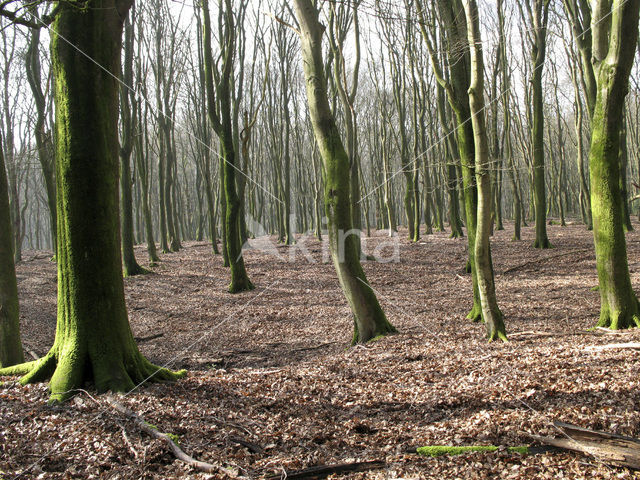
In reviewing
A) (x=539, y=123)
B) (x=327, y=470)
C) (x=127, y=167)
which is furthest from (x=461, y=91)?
(x=127, y=167)

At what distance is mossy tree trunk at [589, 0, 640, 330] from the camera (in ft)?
16.3

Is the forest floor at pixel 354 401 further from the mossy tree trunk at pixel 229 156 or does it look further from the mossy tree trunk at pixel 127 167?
the mossy tree trunk at pixel 127 167

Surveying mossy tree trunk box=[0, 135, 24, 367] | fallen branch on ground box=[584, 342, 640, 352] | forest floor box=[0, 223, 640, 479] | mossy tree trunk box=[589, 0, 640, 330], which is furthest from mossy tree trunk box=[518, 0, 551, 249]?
mossy tree trunk box=[0, 135, 24, 367]

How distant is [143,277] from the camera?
12672 mm

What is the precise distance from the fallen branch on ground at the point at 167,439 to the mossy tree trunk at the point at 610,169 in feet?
15.1

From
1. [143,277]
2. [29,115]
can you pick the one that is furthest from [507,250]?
[29,115]

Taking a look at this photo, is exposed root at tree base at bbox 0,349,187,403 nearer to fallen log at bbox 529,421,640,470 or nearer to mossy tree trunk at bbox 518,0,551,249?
fallen log at bbox 529,421,640,470

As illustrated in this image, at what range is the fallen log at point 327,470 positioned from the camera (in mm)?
2635

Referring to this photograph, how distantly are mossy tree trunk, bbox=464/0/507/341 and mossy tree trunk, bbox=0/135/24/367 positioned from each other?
510 centimetres

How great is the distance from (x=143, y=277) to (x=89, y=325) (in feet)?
30.5

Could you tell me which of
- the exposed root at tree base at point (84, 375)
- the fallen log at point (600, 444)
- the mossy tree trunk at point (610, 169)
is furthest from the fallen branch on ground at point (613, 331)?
the exposed root at tree base at point (84, 375)

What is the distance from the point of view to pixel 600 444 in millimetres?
2541

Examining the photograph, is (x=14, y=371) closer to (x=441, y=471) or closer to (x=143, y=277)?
(x=441, y=471)

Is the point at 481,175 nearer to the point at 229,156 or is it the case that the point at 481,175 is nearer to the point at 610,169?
the point at 610,169
